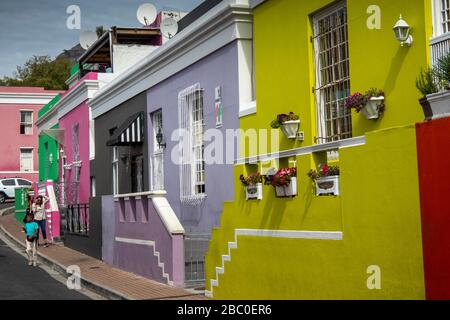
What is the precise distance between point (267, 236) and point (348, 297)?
2042mm

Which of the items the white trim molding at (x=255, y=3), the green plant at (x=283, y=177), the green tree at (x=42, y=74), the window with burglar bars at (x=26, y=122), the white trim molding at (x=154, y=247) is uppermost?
the green tree at (x=42, y=74)

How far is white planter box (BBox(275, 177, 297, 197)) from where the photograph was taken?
9.11 m

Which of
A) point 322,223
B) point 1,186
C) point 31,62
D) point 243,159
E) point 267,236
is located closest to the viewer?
point 322,223

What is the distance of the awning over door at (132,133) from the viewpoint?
57.2ft

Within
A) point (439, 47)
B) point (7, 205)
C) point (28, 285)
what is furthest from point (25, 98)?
point (439, 47)

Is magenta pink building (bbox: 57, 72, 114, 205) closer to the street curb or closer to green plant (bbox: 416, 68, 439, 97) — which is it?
the street curb

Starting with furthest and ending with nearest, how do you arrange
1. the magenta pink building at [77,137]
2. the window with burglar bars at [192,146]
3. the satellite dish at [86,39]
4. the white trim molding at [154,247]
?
the satellite dish at [86,39] < the magenta pink building at [77,137] < the window with burglar bars at [192,146] < the white trim molding at [154,247]

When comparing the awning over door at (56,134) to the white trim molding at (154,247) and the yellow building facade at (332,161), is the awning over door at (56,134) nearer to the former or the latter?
the white trim molding at (154,247)

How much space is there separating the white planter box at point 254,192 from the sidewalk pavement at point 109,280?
7.14 ft

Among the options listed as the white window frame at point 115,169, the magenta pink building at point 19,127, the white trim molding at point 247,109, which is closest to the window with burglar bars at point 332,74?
the white trim molding at point 247,109

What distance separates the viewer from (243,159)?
35.3 feet

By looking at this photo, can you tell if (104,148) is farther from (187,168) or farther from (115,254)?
(187,168)
